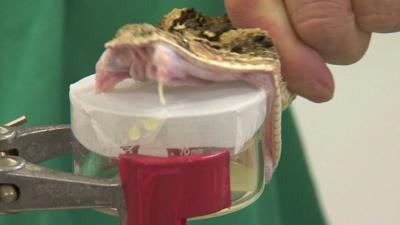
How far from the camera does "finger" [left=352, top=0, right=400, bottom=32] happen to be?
15.7 inches

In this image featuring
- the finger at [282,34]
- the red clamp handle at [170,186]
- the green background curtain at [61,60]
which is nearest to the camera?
the red clamp handle at [170,186]

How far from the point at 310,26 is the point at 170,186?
0.50 feet

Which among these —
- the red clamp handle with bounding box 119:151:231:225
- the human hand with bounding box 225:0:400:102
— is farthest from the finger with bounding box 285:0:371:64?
the red clamp handle with bounding box 119:151:231:225

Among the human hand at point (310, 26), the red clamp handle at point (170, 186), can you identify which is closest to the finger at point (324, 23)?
the human hand at point (310, 26)

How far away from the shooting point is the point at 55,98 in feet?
1.70

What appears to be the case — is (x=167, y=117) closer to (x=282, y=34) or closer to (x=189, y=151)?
(x=189, y=151)

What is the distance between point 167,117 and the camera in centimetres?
29

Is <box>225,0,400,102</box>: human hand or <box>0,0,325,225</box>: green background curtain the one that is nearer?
<box>225,0,400,102</box>: human hand

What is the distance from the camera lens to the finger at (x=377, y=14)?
398 millimetres

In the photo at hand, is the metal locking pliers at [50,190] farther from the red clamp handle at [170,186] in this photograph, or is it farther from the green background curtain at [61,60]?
the green background curtain at [61,60]

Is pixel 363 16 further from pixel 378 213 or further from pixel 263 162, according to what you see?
pixel 378 213

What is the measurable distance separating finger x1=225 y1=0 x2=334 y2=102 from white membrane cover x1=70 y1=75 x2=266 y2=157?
0.20ft

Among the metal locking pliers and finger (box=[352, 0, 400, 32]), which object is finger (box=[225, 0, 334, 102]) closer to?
finger (box=[352, 0, 400, 32])

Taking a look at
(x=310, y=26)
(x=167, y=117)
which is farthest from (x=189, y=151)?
(x=310, y=26)
